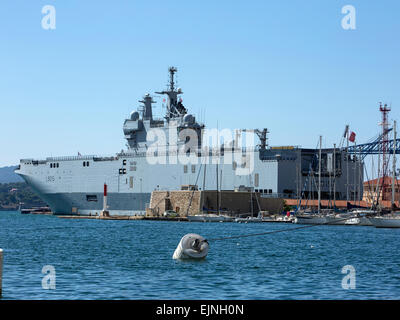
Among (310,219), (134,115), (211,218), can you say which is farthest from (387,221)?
(134,115)

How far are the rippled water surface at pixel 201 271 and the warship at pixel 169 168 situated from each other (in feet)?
172

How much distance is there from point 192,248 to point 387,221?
4299 centimetres

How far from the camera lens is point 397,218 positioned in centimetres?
7262

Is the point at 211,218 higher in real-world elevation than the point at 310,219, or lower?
lower

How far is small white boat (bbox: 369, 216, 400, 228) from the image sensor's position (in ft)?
238

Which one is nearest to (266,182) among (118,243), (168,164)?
(168,164)

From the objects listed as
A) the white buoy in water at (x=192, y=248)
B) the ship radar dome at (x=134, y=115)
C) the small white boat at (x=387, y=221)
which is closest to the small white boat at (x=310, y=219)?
the small white boat at (x=387, y=221)

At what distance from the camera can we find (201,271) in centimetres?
3148

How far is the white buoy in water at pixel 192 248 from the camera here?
115 ft

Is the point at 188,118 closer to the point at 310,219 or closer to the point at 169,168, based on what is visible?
the point at 169,168

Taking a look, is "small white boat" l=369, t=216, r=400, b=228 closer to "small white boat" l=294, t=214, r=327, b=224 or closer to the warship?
"small white boat" l=294, t=214, r=327, b=224

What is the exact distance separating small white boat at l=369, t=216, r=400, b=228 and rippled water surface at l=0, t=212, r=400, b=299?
21.9 meters
